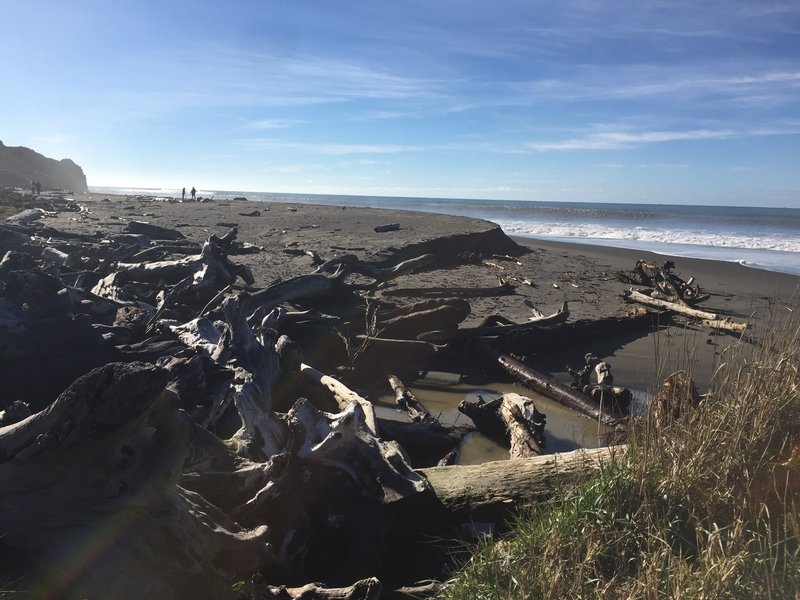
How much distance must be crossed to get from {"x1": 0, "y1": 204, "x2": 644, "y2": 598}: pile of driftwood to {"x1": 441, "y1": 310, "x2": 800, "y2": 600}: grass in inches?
18.9

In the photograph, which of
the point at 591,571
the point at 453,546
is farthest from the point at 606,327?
the point at 591,571

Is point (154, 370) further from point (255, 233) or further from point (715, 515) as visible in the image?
point (255, 233)

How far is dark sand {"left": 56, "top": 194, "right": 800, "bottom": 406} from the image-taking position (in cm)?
816

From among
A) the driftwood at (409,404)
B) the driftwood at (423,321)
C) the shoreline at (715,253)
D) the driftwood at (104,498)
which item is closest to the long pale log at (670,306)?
the driftwood at (423,321)

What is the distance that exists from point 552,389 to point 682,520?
3680mm

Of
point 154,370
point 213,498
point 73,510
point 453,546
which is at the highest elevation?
point 154,370

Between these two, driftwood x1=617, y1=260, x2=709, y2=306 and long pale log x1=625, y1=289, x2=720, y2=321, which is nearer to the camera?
long pale log x1=625, y1=289, x2=720, y2=321

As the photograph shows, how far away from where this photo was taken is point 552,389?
6512 millimetres

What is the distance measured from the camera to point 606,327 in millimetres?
9039

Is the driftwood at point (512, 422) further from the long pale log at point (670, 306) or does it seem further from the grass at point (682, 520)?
the long pale log at point (670, 306)

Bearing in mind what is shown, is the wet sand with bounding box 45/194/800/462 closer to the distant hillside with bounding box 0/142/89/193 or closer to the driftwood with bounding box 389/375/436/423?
the driftwood with bounding box 389/375/436/423

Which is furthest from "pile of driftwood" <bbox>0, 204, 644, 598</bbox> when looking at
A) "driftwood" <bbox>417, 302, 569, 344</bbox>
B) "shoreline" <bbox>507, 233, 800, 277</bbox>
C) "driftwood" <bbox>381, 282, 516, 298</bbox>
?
"shoreline" <bbox>507, 233, 800, 277</bbox>

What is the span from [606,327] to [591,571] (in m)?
6.85

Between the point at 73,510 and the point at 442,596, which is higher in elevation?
the point at 73,510
